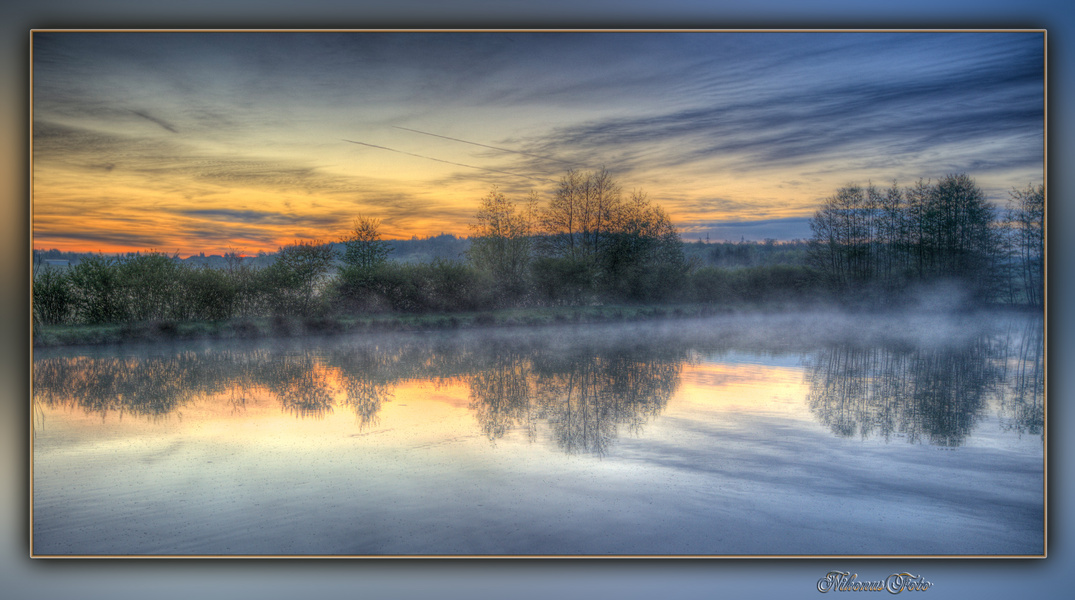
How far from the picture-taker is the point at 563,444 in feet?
10.3

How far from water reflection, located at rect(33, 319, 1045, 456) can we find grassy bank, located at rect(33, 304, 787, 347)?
0.39ft

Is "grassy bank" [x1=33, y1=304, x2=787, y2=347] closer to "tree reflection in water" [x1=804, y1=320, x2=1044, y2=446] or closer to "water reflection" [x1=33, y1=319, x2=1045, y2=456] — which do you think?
"water reflection" [x1=33, y1=319, x2=1045, y2=456]

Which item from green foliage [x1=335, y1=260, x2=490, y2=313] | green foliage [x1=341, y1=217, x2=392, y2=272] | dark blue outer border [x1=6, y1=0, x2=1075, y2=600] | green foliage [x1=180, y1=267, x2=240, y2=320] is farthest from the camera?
green foliage [x1=335, y1=260, x2=490, y2=313]

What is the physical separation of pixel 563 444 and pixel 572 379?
0.86 meters

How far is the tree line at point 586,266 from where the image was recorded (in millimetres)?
3266

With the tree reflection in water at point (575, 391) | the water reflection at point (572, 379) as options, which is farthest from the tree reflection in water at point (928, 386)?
the tree reflection in water at point (575, 391)

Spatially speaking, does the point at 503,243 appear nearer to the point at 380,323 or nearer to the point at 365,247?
the point at 365,247

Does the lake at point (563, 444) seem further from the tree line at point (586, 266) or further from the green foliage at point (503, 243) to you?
the green foliage at point (503, 243)

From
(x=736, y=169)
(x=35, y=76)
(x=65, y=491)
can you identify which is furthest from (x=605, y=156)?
(x=65, y=491)

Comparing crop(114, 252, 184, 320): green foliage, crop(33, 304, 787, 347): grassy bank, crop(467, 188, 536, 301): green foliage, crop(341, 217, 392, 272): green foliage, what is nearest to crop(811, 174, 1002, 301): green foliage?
crop(33, 304, 787, 347): grassy bank

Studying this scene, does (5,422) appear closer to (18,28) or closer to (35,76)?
(35,76)

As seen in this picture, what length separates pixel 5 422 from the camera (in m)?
2.76

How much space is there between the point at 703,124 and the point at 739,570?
8.95 feet

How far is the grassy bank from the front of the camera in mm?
3779
